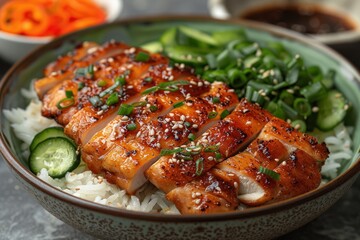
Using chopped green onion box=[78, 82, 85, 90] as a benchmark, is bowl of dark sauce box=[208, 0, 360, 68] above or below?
below

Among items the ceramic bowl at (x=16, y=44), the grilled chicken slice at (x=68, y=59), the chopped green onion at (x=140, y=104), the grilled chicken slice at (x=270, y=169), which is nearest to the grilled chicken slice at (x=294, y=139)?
the grilled chicken slice at (x=270, y=169)

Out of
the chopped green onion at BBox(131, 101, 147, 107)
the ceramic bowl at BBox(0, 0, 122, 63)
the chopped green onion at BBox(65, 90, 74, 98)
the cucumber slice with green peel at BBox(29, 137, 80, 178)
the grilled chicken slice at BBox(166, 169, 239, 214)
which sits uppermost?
the chopped green onion at BBox(131, 101, 147, 107)

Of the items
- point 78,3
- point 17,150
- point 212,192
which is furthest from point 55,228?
point 78,3

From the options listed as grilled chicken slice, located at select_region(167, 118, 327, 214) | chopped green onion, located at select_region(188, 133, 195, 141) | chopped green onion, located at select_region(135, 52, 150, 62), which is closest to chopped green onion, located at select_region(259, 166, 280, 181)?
grilled chicken slice, located at select_region(167, 118, 327, 214)

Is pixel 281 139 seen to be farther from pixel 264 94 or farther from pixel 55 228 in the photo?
pixel 55 228

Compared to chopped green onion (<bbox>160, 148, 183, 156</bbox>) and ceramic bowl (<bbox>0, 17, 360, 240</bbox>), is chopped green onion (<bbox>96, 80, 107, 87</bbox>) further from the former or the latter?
chopped green onion (<bbox>160, 148, 183, 156</bbox>)

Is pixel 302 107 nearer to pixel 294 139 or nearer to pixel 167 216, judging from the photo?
pixel 294 139

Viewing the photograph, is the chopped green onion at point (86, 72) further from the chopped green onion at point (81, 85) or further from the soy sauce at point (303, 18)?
the soy sauce at point (303, 18)
